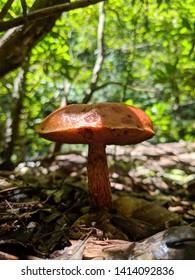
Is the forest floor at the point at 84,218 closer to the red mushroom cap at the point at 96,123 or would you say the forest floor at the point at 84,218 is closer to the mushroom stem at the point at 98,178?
the mushroom stem at the point at 98,178

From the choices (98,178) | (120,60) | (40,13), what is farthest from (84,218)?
(120,60)

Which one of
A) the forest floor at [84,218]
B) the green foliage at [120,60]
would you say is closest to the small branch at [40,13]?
the green foliage at [120,60]

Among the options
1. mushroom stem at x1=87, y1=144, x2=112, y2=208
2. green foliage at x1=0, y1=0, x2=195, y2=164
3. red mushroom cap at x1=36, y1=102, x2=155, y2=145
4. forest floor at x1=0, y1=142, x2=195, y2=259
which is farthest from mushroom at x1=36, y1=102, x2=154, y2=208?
green foliage at x1=0, y1=0, x2=195, y2=164

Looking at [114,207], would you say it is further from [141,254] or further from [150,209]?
[141,254]

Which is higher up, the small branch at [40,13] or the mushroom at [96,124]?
the small branch at [40,13]

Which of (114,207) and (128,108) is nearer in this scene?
(128,108)

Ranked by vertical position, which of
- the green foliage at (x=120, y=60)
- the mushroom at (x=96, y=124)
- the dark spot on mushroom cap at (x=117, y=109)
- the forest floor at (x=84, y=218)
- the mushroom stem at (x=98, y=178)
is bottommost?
the forest floor at (x=84, y=218)
